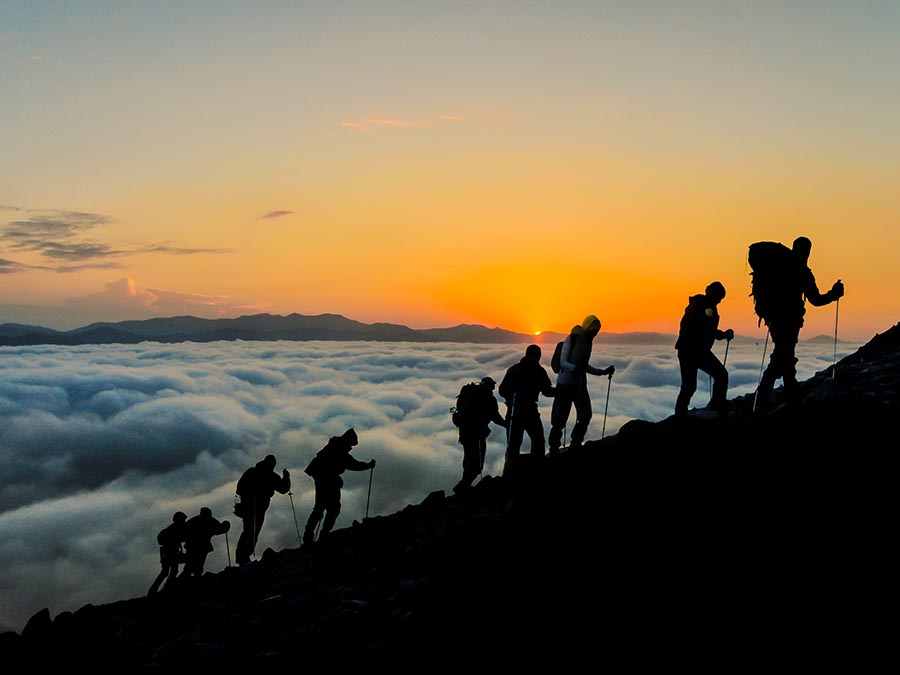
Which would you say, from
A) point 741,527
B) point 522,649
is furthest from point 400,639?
point 741,527

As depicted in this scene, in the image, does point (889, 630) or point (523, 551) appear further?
point (523, 551)

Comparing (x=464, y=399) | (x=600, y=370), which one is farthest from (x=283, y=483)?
(x=600, y=370)

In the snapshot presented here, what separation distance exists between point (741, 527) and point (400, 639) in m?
4.16

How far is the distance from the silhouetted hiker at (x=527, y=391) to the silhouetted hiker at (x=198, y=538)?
8311mm

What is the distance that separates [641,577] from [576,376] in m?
6.20

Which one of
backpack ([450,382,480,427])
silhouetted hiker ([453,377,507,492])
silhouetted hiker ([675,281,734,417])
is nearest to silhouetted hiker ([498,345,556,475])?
silhouetted hiker ([453,377,507,492])

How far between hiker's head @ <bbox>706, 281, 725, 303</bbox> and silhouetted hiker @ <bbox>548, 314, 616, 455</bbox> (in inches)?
86.6

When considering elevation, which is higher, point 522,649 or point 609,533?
point 609,533

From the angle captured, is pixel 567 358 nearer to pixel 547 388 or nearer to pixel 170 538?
pixel 547 388

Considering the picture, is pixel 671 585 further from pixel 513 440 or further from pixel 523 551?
pixel 513 440

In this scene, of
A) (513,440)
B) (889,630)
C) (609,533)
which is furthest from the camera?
(513,440)

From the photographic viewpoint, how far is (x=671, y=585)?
7883 mm

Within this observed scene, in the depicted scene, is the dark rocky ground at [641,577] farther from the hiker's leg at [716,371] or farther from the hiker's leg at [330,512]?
the hiker's leg at [330,512]

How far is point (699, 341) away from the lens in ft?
41.5
